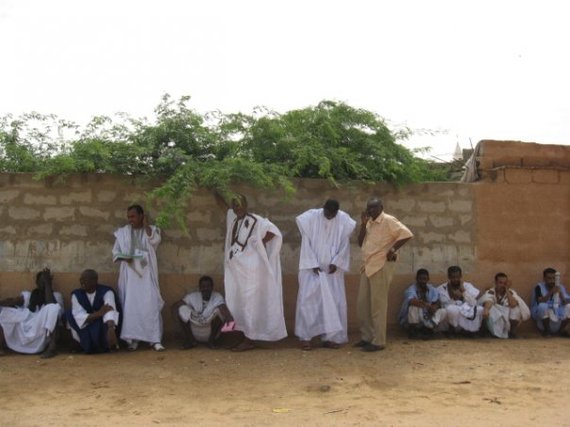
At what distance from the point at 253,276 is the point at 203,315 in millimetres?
672

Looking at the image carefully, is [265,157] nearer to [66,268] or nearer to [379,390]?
[66,268]

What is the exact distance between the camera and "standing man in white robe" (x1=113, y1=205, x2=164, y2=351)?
22.6 ft

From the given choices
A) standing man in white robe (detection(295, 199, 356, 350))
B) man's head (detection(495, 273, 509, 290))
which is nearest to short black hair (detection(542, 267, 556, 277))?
man's head (detection(495, 273, 509, 290))

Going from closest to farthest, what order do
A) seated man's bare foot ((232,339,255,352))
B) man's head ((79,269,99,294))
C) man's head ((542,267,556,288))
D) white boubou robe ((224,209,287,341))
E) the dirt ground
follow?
the dirt ground, man's head ((79,269,99,294)), seated man's bare foot ((232,339,255,352)), white boubou robe ((224,209,287,341)), man's head ((542,267,556,288))

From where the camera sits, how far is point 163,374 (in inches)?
231

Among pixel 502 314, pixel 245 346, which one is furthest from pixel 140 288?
pixel 502 314

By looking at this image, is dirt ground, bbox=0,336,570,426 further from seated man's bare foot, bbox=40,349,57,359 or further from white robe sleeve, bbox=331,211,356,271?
white robe sleeve, bbox=331,211,356,271

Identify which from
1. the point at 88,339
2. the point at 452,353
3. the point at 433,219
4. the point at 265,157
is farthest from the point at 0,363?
the point at 433,219

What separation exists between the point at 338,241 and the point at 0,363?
357cm

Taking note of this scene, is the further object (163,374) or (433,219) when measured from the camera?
(433,219)

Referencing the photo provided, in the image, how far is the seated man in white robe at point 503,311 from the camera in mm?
7551

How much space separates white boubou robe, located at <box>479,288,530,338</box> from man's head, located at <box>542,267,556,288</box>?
52 cm

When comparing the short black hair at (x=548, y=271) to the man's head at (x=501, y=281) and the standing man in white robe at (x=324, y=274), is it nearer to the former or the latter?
the man's head at (x=501, y=281)

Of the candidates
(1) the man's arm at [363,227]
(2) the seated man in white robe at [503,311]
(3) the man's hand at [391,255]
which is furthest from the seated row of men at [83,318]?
(2) the seated man in white robe at [503,311]
